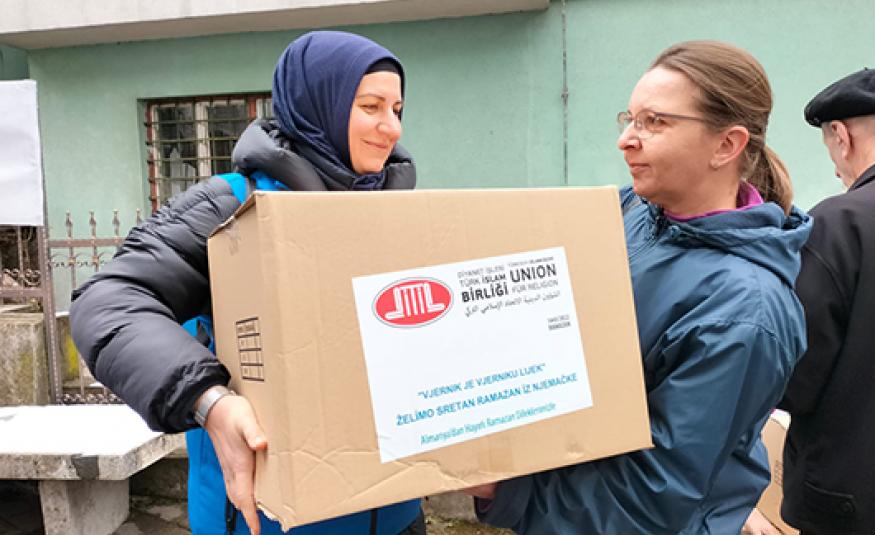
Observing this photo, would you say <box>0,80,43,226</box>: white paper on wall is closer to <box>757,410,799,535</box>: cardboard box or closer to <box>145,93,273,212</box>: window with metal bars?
<box>145,93,273,212</box>: window with metal bars

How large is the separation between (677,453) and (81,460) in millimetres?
2672

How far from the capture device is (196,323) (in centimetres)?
122

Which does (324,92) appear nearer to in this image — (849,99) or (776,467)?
(849,99)

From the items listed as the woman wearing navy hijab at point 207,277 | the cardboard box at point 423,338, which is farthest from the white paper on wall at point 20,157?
the cardboard box at point 423,338

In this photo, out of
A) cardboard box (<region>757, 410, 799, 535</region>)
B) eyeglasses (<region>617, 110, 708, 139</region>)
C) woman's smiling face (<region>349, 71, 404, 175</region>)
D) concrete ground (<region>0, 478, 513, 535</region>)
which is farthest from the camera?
concrete ground (<region>0, 478, 513, 535</region>)

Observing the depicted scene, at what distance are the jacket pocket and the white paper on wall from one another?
4226mm

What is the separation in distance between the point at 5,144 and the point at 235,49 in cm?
221

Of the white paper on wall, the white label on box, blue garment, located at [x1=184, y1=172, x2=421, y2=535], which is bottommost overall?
blue garment, located at [x1=184, y1=172, x2=421, y2=535]

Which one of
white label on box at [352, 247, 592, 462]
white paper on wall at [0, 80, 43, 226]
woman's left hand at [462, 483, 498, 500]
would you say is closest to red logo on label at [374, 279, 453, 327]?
white label on box at [352, 247, 592, 462]

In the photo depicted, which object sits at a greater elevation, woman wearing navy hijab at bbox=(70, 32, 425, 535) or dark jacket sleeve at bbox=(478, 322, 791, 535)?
woman wearing navy hijab at bbox=(70, 32, 425, 535)

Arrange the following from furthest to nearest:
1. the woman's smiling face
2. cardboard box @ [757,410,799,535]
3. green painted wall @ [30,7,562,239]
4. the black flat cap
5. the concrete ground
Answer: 1. green painted wall @ [30,7,562,239]
2. the concrete ground
3. cardboard box @ [757,410,799,535]
4. the black flat cap
5. the woman's smiling face

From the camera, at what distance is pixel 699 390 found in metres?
0.97

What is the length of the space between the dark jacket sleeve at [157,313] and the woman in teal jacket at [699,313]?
1.76ft

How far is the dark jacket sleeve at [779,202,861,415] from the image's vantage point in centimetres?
149
